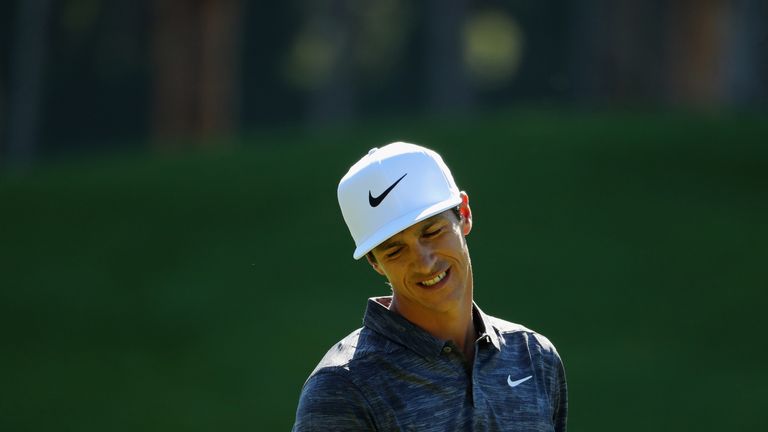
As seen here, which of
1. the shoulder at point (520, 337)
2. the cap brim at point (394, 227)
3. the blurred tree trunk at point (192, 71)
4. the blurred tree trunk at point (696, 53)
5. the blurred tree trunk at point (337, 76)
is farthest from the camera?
the blurred tree trunk at point (337, 76)

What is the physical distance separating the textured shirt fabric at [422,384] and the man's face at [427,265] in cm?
7

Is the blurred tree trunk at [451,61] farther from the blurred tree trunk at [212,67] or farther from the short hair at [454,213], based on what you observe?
the short hair at [454,213]

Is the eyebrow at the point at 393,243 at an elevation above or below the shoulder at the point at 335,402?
above

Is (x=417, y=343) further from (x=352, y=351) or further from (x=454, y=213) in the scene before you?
(x=454, y=213)

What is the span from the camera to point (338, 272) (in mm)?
12273

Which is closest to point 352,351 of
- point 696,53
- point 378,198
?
point 378,198

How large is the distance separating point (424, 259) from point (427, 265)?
2cm

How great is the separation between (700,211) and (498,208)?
200 cm

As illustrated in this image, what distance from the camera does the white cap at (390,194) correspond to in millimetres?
3266

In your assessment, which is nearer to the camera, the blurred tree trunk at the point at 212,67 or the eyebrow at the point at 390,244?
the eyebrow at the point at 390,244

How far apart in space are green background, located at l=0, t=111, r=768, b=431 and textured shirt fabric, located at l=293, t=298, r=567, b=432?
6.26 meters

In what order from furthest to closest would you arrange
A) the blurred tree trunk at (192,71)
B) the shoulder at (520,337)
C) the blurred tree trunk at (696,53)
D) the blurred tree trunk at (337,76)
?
the blurred tree trunk at (337,76) → the blurred tree trunk at (696,53) → the blurred tree trunk at (192,71) → the shoulder at (520,337)

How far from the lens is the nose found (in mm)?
3254

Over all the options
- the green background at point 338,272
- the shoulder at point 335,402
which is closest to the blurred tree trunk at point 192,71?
the green background at point 338,272
